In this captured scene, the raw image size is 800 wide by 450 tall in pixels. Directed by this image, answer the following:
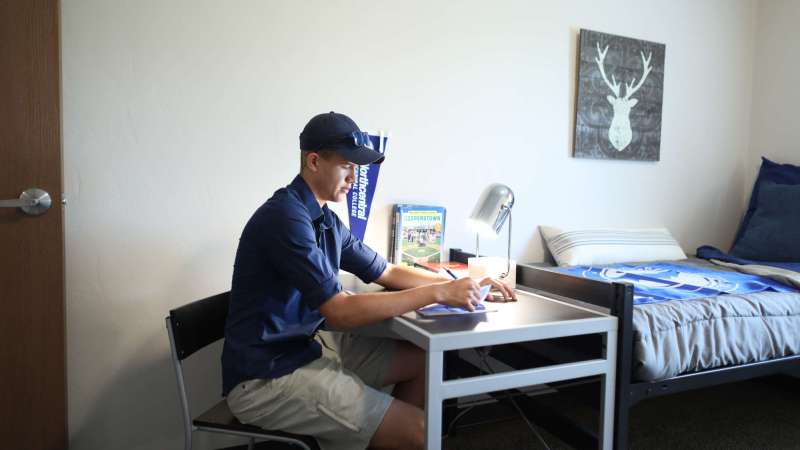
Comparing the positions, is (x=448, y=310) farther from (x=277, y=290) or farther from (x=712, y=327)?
(x=712, y=327)

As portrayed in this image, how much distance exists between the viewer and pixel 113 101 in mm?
1685

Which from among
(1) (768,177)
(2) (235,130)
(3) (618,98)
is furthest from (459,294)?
(1) (768,177)

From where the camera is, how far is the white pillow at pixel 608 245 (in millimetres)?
2301

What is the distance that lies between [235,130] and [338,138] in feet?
2.27

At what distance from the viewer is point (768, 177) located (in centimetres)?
277

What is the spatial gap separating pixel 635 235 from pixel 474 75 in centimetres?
113

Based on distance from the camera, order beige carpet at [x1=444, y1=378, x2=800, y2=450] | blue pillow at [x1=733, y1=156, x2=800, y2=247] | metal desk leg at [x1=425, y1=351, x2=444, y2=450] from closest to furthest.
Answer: metal desk leg at [x1=425, y1=351, x2=444, y2=450] < beige carpet at [x1=444, y1=378, x2=800, y2=450] < blue pillow at [x1=733, y1=156, x2=800, y2=247]

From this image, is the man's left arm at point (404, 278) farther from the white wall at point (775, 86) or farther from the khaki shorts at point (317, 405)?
the white wall at point (775, 86)

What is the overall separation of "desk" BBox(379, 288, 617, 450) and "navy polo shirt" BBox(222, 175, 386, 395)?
22cm

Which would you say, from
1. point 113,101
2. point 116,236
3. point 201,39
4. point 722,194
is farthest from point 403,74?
point 722,194

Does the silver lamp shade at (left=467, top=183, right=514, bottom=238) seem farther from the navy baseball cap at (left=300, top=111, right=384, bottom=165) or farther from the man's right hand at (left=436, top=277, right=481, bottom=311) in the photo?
the navy baseball cap at (left=300, top=111, right=384, bottom=165)

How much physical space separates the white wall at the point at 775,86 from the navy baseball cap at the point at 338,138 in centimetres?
263

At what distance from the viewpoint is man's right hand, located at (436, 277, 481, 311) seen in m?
1.27

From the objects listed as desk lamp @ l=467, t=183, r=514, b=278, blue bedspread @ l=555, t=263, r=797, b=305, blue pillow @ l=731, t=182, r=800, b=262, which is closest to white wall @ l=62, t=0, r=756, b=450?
blue bedspread @ l=555, t=263, r=797, b=305
